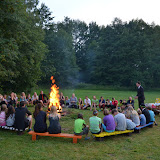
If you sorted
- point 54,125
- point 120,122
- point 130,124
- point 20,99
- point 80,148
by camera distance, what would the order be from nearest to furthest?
1. point 80,148
2. point 54,125
3. point 120,122
4. point 130,124
5. point 20,99

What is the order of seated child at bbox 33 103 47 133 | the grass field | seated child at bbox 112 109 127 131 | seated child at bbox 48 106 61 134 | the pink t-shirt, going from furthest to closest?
the pink t-shirt, seated child at bbox 112 109 127 131, seated child at bbox 33 103 47 133, seated child at bbox 48 106 61 134, the grass field

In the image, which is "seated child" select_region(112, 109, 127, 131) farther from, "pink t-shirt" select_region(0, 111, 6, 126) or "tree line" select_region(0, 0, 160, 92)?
"tree line" select_region(0, 0, 160, 92)

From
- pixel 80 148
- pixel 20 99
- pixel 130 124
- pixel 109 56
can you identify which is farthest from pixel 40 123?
pixel 109 56

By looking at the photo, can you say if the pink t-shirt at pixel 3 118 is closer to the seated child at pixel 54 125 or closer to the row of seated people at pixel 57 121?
the row of seated people at pixel 57 121

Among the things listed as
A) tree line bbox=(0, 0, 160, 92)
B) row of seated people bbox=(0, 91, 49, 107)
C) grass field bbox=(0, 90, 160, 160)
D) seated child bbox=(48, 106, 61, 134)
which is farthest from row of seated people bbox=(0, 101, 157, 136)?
tree line bbox=(0, 0, 160, 92)

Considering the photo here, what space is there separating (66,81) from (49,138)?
136 ft

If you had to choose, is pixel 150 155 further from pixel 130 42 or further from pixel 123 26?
pixel 123 26

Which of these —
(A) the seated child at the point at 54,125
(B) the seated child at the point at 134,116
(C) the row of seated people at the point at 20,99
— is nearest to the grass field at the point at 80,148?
(A) the seated child at the point at 54,125

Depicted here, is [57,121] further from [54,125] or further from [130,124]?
[130,124]

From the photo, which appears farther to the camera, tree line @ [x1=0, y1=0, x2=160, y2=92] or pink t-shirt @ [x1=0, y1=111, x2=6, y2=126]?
tree line @ [x1=0, y1=0, x2=160, y2=92]

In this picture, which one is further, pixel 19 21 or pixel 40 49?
pixel 40 49

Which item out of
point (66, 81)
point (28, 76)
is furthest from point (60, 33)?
point (28, 76)

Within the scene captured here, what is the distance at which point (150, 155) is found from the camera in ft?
18.1

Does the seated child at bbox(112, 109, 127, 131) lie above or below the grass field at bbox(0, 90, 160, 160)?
above
